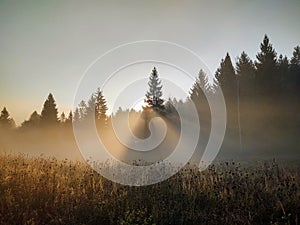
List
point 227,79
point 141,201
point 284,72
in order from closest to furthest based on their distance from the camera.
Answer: point 141,201 → point 284,72 → point 227,79

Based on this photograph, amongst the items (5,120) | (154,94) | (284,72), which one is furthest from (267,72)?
(5,120)

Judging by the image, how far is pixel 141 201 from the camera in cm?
668

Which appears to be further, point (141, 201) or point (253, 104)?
point (253, 104)

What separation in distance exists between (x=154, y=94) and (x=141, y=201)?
30034 mm

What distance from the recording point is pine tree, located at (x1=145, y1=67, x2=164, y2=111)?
3408cm

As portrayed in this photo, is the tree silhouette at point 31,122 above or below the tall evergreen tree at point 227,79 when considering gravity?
below

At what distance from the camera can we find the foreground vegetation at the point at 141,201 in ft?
18.7

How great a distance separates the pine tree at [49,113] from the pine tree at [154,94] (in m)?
19.2

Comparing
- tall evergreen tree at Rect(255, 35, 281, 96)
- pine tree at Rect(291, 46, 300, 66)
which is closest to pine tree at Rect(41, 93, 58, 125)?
tall evergreen tree at Rect(255, 35, 281, 96)

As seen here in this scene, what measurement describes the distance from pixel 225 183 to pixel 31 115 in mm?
55595

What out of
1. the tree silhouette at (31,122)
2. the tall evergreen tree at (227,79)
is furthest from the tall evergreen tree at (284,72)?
the tree silhouette at (31,122)

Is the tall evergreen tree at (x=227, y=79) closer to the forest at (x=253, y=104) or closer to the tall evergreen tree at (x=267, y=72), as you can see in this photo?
the forest at (x=253, y=104)

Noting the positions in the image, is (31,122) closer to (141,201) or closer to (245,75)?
(245,75)

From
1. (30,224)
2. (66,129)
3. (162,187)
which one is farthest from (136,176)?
(66,129)
